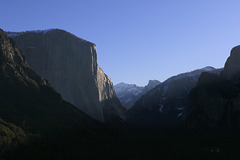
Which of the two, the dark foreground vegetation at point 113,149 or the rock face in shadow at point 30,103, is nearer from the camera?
the dark foreground vegetation at point 113,149

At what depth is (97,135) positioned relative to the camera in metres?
170

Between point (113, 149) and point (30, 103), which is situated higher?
point (30, 103)

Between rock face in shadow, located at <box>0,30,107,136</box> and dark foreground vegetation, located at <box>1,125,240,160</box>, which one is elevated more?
rock face in shadow, located at <box>0,30,107,136</box>

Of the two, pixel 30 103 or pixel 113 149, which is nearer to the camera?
pixel 113 149

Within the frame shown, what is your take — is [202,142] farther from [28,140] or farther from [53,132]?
[28,140]

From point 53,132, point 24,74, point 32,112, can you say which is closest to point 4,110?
point 32,112

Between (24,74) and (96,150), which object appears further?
A: (24,74)

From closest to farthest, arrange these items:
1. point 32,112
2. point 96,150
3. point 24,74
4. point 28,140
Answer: point 28,140, point 96,150, point 32,112, point 24,74

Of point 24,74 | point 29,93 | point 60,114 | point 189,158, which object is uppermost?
point 24,74

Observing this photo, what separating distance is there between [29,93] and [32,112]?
1989 centimetres

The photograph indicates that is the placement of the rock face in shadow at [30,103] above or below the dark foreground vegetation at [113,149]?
above

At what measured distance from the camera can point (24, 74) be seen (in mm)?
181125

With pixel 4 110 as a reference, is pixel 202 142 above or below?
below

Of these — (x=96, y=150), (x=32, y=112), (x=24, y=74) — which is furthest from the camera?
(x=24, y=74)
